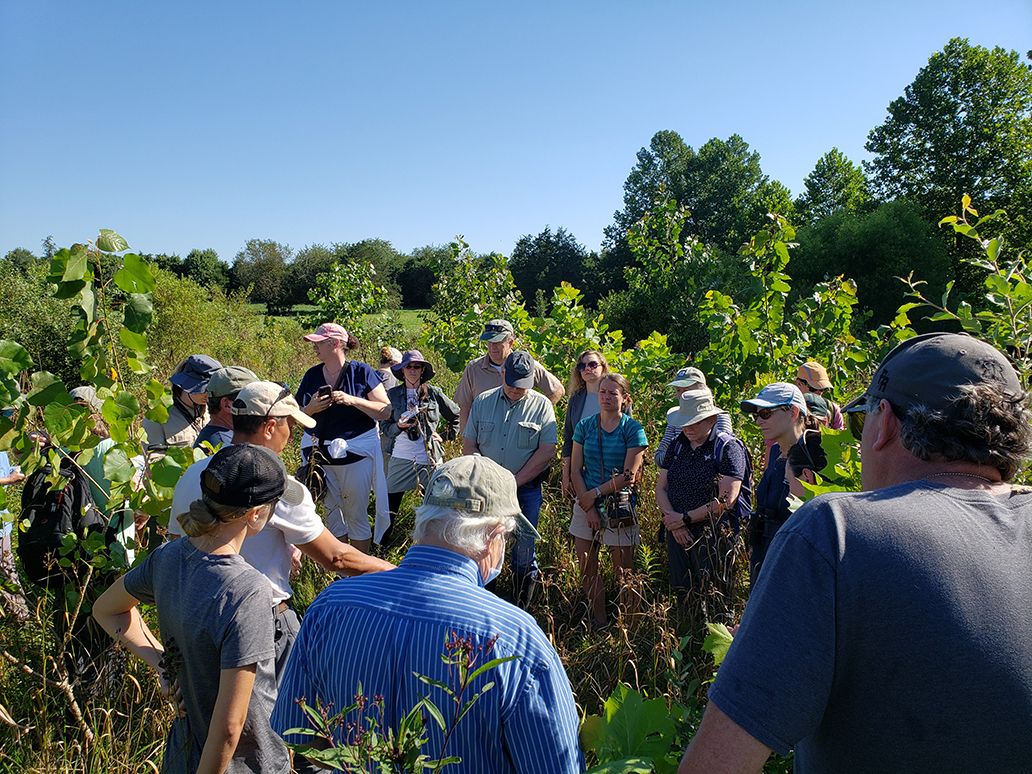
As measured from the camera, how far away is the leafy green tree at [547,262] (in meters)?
43.8

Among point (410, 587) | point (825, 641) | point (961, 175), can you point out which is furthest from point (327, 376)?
point (961, 175)

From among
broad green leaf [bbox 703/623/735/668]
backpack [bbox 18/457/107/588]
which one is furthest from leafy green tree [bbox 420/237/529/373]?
broad green leaf [bbox 703/623/735/668]

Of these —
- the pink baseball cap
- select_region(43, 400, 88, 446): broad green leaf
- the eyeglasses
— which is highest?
the pink baseball cap

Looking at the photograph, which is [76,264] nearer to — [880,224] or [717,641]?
[717,641]

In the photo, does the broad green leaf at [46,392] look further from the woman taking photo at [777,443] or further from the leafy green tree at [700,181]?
the leafy green tree at [700,181]

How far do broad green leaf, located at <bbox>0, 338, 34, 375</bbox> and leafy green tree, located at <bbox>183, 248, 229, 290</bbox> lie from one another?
39.8 meters

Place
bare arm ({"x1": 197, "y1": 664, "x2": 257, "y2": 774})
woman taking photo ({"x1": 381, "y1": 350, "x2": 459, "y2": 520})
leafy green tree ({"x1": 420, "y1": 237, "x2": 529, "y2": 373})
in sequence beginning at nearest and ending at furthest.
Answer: bare arm ({"x1": 197, "y1": 664, "x2": 257, "y2": 774}) < woman taking photo ({"x1": 381, "y1": 350, "x2": 459, "y2": 520}) < leafy green tree ({"x1": 420, "y1": 237, "x2": 529, "y2": 373})

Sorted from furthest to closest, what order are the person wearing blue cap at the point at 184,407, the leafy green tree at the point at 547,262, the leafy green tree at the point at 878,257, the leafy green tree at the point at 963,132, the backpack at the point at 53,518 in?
the leafy green tree at the point at 547,262
the leafy green tree at the point at 963,132
the leafy green tree at the point at 878,257
the person wearing blue cap at the point at 184,407
the backpack at the point at 53,518

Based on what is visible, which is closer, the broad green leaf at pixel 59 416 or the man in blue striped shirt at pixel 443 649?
the man in blue striped shirt at pixel 443 649

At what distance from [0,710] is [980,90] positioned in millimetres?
28692

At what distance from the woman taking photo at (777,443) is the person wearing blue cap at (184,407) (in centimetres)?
312

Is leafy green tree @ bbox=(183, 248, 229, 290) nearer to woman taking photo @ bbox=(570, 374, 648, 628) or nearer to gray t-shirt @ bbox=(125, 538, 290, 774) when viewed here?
woman taking photo @ bbox=(570, 374, 648, 628)

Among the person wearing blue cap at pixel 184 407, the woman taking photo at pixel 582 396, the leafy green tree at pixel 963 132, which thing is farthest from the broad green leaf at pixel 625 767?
the leafy green tree at pixel 963 132

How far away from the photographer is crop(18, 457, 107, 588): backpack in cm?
280
